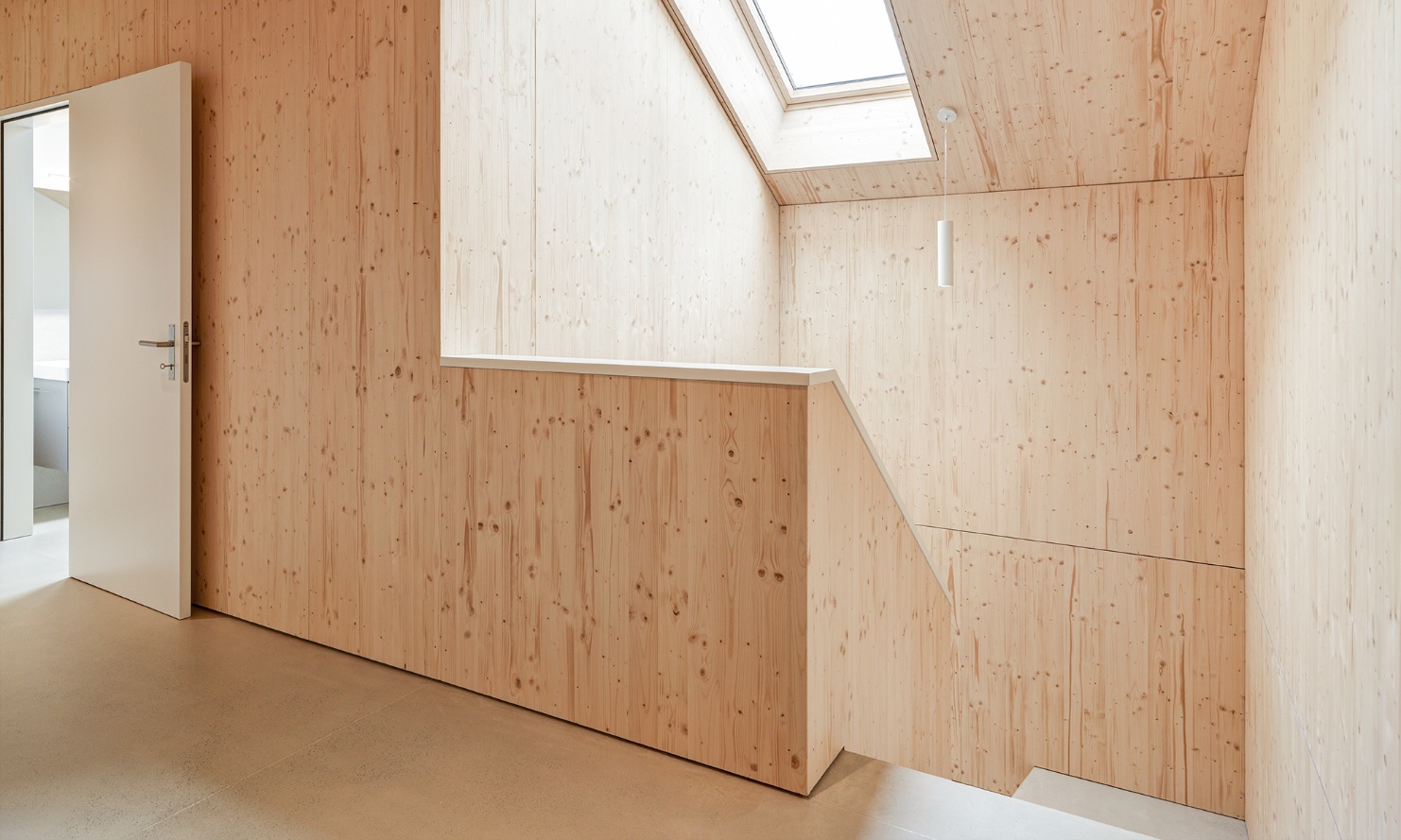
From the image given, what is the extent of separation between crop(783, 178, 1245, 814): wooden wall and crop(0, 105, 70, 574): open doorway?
167 inches

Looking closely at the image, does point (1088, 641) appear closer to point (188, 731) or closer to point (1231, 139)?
point (1231, 139)

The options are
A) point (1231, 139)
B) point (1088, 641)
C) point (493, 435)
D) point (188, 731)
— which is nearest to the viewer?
point (188, 731)

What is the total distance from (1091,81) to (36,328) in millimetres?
6015

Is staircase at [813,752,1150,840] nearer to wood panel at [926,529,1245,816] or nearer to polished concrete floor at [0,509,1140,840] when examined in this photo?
polished concrete floor at [0,509,1140,840]

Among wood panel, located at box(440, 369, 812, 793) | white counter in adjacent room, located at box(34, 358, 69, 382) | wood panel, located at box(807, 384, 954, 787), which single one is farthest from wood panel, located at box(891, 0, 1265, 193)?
white counter in adjacent room, located at box(34, 358, 69, 382)

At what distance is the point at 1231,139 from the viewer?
13.4 ft

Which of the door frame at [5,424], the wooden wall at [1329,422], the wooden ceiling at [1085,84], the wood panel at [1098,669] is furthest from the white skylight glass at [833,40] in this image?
the door frame at [5,424]

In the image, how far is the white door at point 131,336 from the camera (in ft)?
10.7

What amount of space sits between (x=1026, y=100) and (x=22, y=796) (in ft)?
14.6

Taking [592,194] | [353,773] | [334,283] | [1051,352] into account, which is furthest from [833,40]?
[353,773]

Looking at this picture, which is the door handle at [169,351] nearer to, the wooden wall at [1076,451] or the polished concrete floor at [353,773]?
the polished concrete floor at [353,773]

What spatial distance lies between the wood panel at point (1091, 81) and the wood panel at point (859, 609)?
226cm

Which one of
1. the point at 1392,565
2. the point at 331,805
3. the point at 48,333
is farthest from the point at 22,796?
the point at 48,333

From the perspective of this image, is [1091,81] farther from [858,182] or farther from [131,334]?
[131,334]
